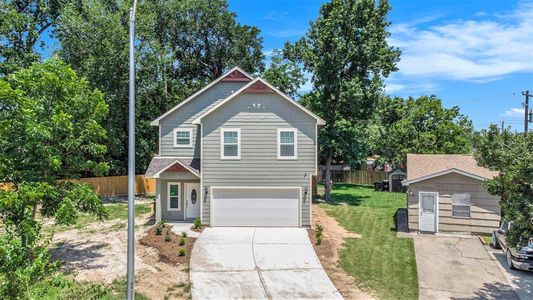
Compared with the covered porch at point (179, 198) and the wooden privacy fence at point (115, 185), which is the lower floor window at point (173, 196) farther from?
the wooden privacy fence at point (115, 185)

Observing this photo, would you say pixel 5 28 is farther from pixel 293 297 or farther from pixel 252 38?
pixel 293 297

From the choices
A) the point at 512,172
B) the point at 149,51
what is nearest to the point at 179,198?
the point at 149,51

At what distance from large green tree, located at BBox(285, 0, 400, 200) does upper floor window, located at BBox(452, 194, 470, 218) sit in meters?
11.7

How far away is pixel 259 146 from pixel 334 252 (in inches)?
255

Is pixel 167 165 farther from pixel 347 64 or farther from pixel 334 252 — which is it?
pixel 347 64

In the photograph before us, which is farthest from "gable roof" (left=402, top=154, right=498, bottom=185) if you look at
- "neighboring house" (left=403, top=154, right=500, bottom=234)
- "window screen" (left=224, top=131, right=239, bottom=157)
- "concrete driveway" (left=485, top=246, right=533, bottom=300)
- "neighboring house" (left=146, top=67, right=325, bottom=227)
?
"window screen" (left=224, top=131, right=239, bottom=157)

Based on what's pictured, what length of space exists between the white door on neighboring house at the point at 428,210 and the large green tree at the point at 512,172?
730 cm

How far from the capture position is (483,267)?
1452 centimetres

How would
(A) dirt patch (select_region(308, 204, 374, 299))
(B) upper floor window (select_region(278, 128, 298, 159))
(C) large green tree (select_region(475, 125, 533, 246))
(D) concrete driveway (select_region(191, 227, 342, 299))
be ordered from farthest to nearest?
(B) upper floor window (select_region(278, 128, 298, 159))
(A) dirt patch (select_region(308, 204, 374, 299))
(D) concrete driveway (select_region(191, 227, 342, 299))
(C) large green tree (select_region(475, 125, 533, 246))

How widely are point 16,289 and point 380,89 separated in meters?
26.8

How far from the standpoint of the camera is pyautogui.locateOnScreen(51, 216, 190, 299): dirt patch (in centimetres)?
1208

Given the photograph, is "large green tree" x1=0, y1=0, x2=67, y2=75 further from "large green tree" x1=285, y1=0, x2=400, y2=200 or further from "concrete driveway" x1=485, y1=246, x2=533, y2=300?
"concrete driveway" x1=485, y1=246, x2=533, y2=300

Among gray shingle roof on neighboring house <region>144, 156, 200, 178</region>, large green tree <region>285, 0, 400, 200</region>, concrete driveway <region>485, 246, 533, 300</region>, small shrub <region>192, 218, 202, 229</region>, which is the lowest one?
concrete driveway <region>485, 246, 533, 300</region>

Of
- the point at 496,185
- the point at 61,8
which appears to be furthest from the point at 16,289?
the point at 61,8
